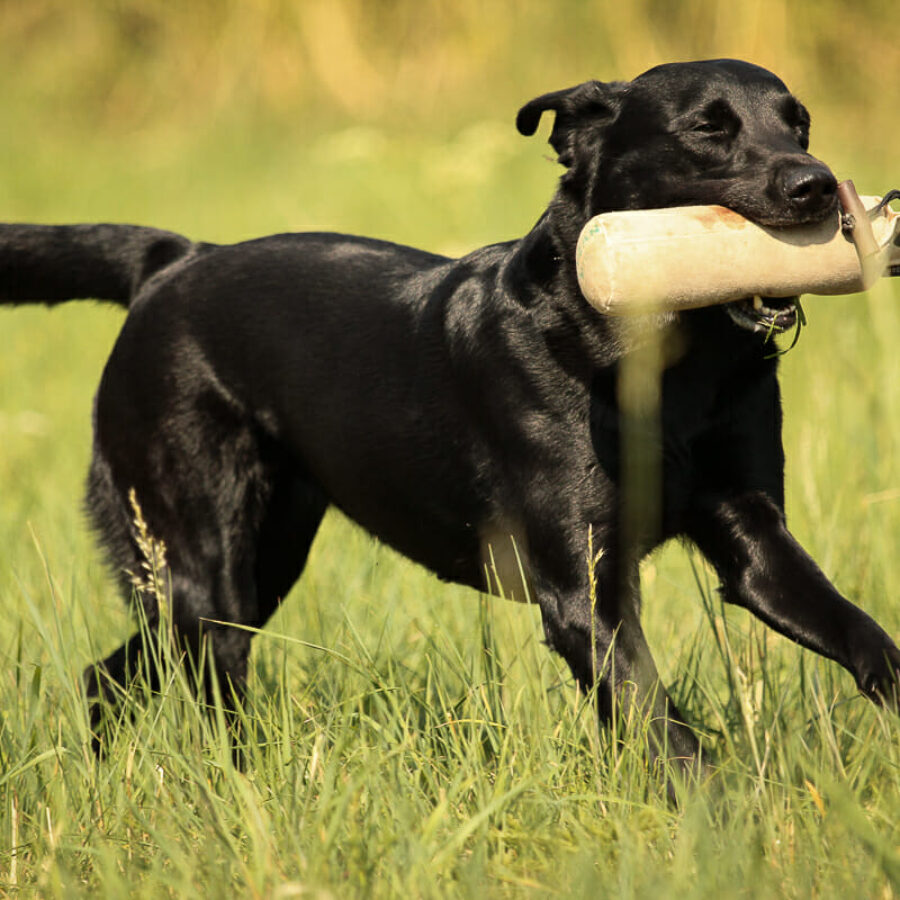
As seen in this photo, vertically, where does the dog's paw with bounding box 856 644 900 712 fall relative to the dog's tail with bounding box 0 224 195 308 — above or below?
below

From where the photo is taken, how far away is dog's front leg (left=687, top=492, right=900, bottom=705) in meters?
2.57

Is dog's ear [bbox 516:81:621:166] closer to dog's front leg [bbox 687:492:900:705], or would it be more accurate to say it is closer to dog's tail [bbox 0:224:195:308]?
dog's front leg [bbox 687:492:900:705]

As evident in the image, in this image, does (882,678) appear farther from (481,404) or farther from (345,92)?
(345,92)

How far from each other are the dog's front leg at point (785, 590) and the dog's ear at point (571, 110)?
93 centimetres

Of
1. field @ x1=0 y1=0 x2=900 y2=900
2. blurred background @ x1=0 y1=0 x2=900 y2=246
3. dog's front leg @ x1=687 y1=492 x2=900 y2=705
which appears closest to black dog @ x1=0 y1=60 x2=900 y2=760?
dog's front leg @ x1=687 y1=492 x2=900 y2=705

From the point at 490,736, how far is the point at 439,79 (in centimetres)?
1258

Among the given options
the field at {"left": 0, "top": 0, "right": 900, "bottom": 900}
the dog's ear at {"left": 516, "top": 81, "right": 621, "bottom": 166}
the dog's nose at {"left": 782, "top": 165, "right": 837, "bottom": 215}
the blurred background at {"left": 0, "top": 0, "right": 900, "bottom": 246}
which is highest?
the blurred background at {"left": 0, "top": 0, "right": 900, "bottom": 246}

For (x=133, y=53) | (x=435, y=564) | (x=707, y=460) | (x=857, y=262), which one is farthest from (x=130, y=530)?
(x=133, y=53)

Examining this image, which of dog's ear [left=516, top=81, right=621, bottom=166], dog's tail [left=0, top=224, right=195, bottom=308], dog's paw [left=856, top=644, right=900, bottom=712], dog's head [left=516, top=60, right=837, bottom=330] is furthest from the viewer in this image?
dog's tail [left=0, top=224, right=195, bottom=308]

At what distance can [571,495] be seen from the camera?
2900 mm

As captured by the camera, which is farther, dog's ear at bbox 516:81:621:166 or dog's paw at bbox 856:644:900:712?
dog's ear at bbox 516:81:621:166

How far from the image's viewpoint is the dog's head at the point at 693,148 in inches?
105

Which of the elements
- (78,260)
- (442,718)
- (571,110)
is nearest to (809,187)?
(571,110)

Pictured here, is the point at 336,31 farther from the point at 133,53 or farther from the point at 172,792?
the point at 172,792
